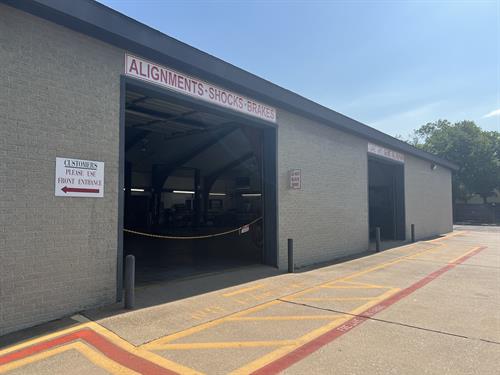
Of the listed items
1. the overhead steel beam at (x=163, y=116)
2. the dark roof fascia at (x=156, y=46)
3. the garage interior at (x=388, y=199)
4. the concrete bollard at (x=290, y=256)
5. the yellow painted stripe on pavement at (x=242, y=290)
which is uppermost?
the overhead steel beam at (x=163, y=116)

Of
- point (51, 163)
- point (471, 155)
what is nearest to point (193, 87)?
point (51, 163)

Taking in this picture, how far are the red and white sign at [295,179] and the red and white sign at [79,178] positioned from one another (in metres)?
5.86

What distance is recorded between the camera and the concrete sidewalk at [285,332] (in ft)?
14.4

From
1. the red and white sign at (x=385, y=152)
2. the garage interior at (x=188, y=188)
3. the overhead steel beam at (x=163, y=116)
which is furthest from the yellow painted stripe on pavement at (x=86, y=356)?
the red and white sign at (x=385, y=152)

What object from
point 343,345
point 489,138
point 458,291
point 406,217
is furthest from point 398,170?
point 489,138

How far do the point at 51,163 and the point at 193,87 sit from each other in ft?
11.8

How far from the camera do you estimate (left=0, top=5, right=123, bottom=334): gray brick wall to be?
17.9 feet

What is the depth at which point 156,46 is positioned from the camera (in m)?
7.29

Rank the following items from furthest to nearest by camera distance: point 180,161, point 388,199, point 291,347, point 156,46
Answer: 1. point 180,161
2. point 388,199
3. point 156,46
4. point 291,347

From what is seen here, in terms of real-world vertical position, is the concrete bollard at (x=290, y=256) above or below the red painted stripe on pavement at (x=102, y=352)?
above

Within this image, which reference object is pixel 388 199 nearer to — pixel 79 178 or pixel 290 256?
pixel 290 256

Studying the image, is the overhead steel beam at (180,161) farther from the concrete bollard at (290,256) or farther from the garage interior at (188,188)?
the concrete bollard at (290,256)

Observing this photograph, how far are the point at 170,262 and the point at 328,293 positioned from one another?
18.7 ft

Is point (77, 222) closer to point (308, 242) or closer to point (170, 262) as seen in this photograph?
point (170, 262)
